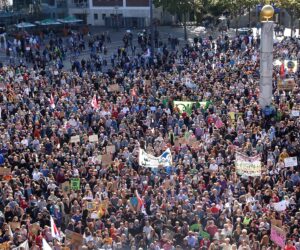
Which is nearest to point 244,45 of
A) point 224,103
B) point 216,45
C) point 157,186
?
point 216,45

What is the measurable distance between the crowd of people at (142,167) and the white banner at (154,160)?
0.19m

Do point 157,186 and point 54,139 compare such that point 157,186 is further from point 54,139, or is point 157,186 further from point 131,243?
point 54,139

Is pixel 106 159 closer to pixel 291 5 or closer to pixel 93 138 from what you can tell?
pixel 93 138

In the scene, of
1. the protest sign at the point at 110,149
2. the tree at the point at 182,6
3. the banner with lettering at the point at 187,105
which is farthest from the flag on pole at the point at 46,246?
the tree at the point at 182,6

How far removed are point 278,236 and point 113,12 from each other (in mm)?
47839

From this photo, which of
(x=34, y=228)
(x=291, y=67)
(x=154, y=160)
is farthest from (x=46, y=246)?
(x=291, y=67)

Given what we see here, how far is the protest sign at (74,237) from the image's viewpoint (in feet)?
56.6

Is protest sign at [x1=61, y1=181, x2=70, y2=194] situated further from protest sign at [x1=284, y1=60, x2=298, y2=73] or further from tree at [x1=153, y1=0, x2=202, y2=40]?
tree at [x1=153, y1=0, x2=202, y2=40]

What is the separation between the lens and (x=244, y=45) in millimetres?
42219

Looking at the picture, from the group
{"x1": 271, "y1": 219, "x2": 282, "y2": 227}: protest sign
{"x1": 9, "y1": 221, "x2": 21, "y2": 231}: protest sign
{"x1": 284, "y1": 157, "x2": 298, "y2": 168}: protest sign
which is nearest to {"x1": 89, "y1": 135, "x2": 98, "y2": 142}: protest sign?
{"x1": 9, "y1": 221, "x2": 21, "y2": 231}: protest sign

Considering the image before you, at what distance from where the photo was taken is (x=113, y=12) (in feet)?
205

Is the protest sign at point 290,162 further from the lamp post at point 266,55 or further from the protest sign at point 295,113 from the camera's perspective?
the lamp post at point 266,55

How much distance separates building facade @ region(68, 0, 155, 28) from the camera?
2399 inches

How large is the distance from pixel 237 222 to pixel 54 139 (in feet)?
30.8
